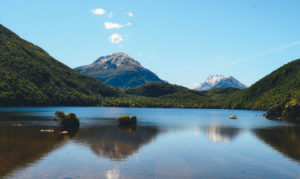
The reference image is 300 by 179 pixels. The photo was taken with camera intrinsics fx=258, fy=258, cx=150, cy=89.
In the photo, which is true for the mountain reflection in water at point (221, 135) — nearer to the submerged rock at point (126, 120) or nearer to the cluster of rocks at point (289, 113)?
the submerged rock at point (126, 120)

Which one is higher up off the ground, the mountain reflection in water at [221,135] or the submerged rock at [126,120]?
the submerged rock at [126,120]

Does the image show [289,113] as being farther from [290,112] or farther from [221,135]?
[221,135]

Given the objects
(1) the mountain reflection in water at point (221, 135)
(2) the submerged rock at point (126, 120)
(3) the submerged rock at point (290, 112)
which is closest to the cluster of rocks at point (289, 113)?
(3) the submerged rock at point (290, 112)

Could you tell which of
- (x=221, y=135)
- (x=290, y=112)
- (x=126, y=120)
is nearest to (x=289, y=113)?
(x=290, y=112)

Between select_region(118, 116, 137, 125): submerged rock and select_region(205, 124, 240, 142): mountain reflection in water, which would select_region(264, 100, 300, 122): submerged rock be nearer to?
select_region(205, 124, 240, 142): mountain reflection in water

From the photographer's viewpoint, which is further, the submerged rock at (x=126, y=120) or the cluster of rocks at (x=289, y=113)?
the cluster of rocks at (x=289, y=113)

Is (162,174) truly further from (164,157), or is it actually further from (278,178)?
(278,178)

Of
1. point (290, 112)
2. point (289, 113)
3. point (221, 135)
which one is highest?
point (290, 112)

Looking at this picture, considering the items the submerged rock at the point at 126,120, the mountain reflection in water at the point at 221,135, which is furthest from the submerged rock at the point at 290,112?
the submerged rock at the point at 126,120

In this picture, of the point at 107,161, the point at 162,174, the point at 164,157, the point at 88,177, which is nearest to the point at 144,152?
the point at 164,157

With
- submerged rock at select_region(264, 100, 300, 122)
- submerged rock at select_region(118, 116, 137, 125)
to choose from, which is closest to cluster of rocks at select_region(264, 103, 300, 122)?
submerged rock at select_region(264, 100, 300, 122)

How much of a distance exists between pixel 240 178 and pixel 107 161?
1614 cm

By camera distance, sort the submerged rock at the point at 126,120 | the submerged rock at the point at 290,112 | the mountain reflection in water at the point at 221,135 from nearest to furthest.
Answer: the mountain reflection in water at the point at 221,135 < the submerged rock at the point at 126,120 < the submerged rock at the point at 290,112

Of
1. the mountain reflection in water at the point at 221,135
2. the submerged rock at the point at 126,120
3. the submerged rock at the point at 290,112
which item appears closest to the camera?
the mountain reflection in water at the point at 221,135
